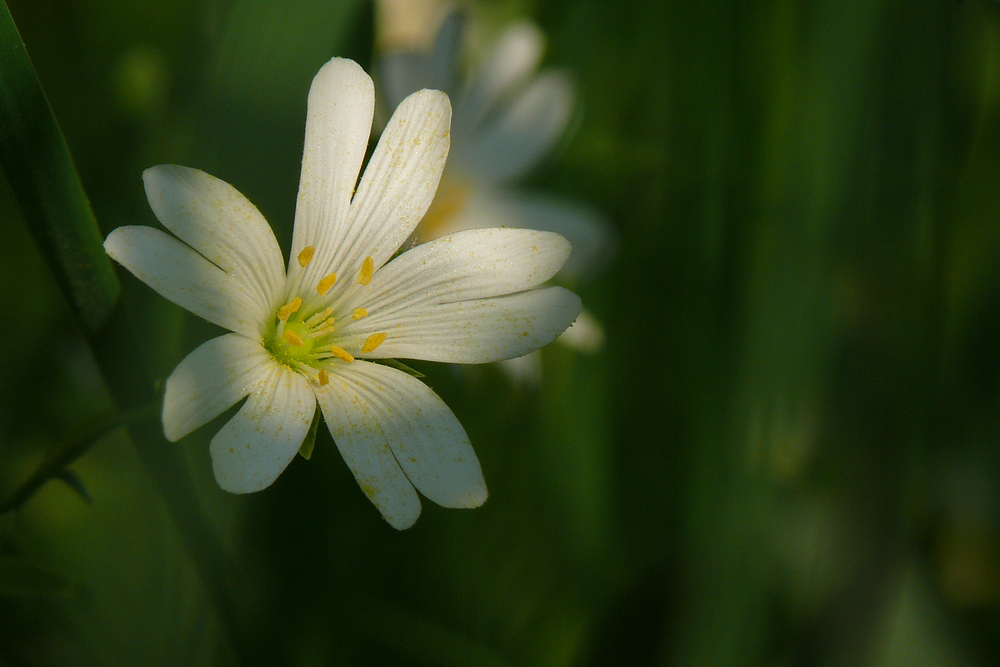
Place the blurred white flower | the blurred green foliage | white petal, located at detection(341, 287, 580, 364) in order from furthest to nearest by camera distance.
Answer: the blurred white flower < the blurred green foliage < white petal, located at detection(341, 287, 580, 364)

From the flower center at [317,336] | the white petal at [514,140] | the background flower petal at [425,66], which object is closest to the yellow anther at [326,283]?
the flower center at [317,336]

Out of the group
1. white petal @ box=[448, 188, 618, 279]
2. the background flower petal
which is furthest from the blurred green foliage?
the background flower petal

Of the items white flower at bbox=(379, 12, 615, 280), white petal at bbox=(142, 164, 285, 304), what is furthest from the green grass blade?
white flower at bbox=(379, 12, 615, 280)

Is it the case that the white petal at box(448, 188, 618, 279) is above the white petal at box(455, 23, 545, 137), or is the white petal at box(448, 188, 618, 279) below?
below

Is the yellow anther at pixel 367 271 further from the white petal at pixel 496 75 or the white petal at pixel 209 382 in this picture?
the white petal at pixel 496 75

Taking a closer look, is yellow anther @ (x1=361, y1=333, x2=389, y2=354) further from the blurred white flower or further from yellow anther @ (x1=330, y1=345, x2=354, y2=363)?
the blurred white flower

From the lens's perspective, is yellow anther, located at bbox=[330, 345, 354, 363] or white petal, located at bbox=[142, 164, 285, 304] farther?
yellow anther, located at bbox=[330, 345, 354, 363]

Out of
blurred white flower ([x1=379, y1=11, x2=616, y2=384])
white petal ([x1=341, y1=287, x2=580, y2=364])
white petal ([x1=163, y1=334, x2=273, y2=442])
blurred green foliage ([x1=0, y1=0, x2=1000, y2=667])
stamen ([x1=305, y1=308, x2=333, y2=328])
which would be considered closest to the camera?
white petal ([x1=163, y1=334, x2=273, y2=442])
